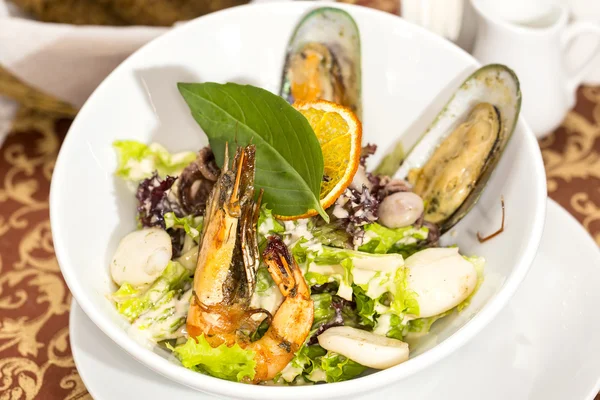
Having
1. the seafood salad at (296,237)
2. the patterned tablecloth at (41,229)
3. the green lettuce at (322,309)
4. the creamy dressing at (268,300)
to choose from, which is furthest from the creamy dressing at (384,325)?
the patterned tablecloth at (41,229)

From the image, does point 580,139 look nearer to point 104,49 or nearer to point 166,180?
point 166,180

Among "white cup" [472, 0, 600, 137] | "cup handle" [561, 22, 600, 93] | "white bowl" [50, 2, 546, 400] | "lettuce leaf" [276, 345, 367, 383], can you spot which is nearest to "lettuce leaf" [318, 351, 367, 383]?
"lettuce leaf" [276, 345, 367, 383]

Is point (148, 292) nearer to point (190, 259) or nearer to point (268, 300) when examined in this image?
point (190, 259)

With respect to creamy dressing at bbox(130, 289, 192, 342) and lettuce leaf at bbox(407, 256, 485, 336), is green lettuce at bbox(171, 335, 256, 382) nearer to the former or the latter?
creamy dressing at bbox(130, 289, 192, 342)

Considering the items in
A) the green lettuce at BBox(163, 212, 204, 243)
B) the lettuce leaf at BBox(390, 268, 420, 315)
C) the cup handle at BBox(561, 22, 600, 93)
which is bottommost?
the green lettuce at BBox(163, 212, 204, 243)

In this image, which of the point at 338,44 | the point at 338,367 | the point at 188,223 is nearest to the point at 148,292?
the point at 188,223

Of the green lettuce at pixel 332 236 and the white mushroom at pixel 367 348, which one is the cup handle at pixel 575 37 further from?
the white mushroom at pixel 367 348

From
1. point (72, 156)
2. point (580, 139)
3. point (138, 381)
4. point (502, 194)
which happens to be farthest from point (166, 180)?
point (580, 139)
